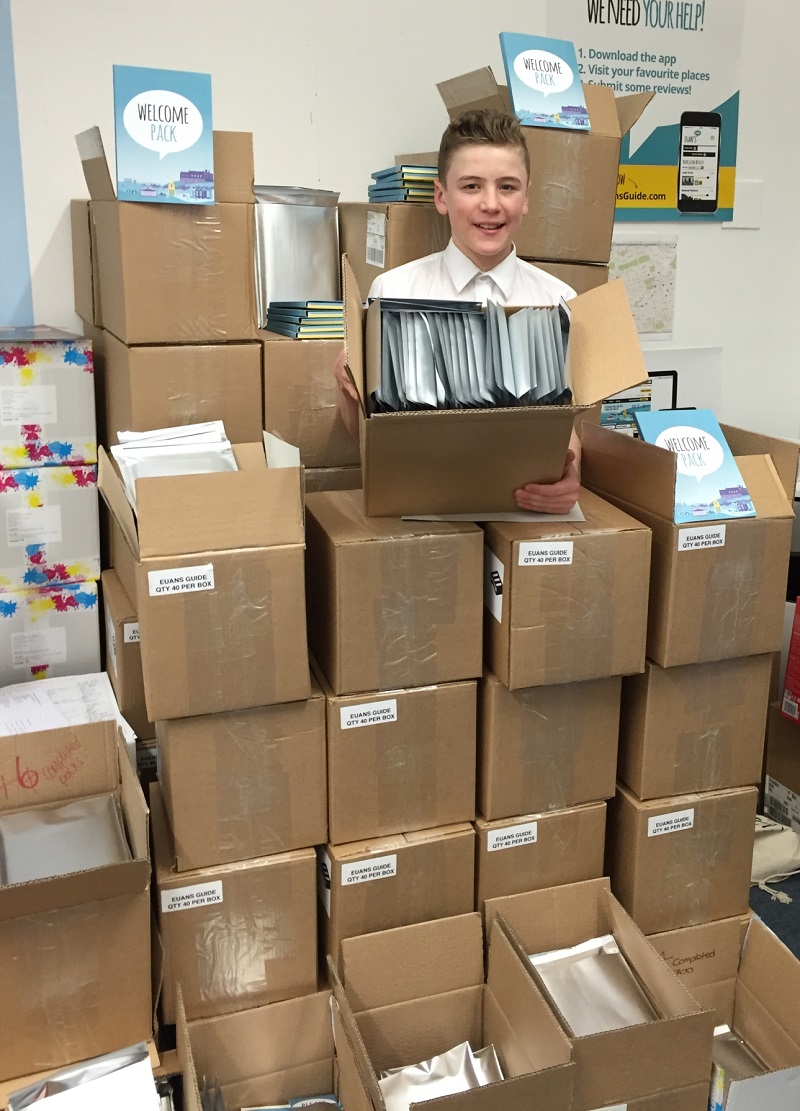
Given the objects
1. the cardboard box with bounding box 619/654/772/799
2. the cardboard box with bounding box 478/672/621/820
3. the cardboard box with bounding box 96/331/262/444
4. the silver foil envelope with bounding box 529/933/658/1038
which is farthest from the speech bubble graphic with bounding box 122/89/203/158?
the silver foil envelope with bounding box 529/933/658/1038

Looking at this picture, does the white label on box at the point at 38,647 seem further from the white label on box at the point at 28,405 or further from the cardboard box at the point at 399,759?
the cardboard box at the point at 399,759

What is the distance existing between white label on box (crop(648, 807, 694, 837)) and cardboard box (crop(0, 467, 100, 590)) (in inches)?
52.7

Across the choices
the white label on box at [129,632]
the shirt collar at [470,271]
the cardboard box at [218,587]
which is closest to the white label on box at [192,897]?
the cardboard box at [218,587]

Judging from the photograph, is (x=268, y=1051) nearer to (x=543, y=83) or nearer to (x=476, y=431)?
(x=476, y=431)

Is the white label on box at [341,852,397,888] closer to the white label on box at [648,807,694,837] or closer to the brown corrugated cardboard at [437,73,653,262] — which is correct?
the white label on box at [648,807,694,837]

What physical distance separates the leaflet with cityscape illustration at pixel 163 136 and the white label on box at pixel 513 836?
1.29 meters

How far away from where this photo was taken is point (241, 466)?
1.85m

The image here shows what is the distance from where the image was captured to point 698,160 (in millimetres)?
2889

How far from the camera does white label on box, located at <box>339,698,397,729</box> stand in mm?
1655

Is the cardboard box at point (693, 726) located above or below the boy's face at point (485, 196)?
below

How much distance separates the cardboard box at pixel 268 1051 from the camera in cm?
173

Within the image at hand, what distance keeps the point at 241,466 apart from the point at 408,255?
604 millimetres

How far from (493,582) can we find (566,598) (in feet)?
0.43

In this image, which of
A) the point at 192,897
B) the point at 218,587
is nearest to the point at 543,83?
the point at 218,587
